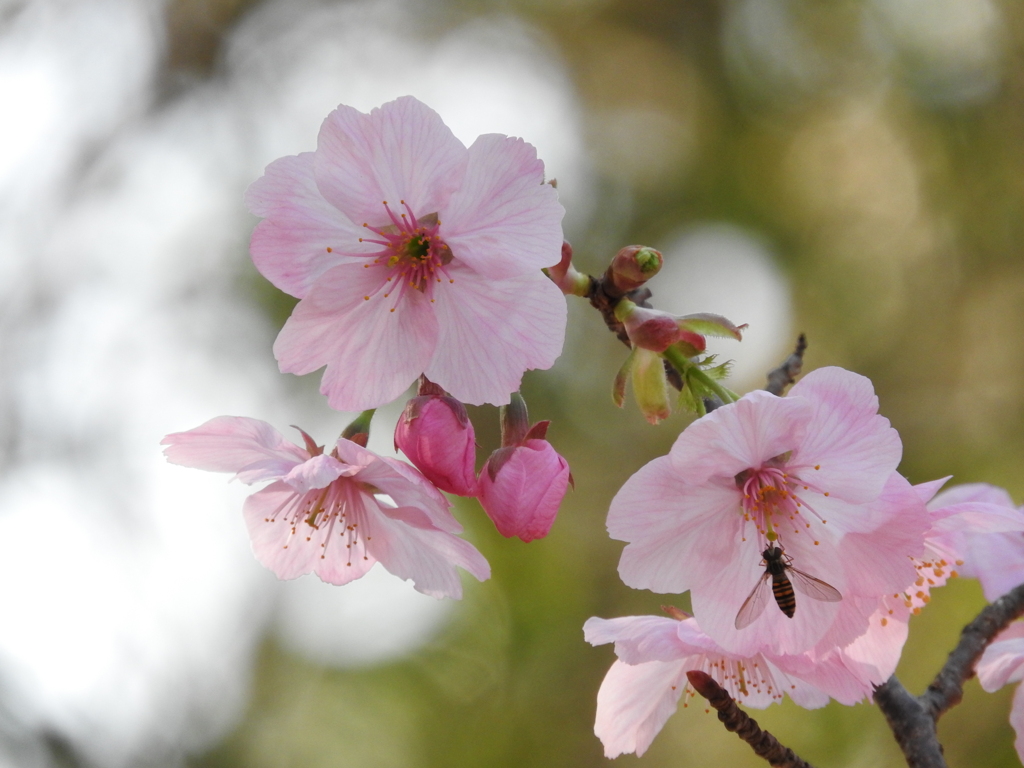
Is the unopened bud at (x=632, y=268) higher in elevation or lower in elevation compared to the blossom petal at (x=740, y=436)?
higher

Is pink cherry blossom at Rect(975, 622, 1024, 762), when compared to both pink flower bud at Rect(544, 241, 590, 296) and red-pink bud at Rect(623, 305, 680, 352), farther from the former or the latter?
pink flower bud at Rect(544, 241, 590, 296)

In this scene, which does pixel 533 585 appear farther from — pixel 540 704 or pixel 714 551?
pixel 714 551

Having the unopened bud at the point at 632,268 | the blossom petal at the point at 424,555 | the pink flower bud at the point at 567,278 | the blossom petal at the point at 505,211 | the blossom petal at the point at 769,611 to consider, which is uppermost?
the blossom petal at the point at 505,211

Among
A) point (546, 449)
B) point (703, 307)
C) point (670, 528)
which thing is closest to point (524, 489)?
point (546, 449)

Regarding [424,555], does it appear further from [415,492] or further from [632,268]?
[632,268]

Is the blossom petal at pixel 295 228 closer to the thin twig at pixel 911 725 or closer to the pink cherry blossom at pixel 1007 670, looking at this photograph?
the thin twig at pixel 911 725

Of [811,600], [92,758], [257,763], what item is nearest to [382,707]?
[257,763]

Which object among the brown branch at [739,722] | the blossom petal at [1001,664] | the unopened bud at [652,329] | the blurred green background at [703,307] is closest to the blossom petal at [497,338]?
the unopened bud at [652,329]
